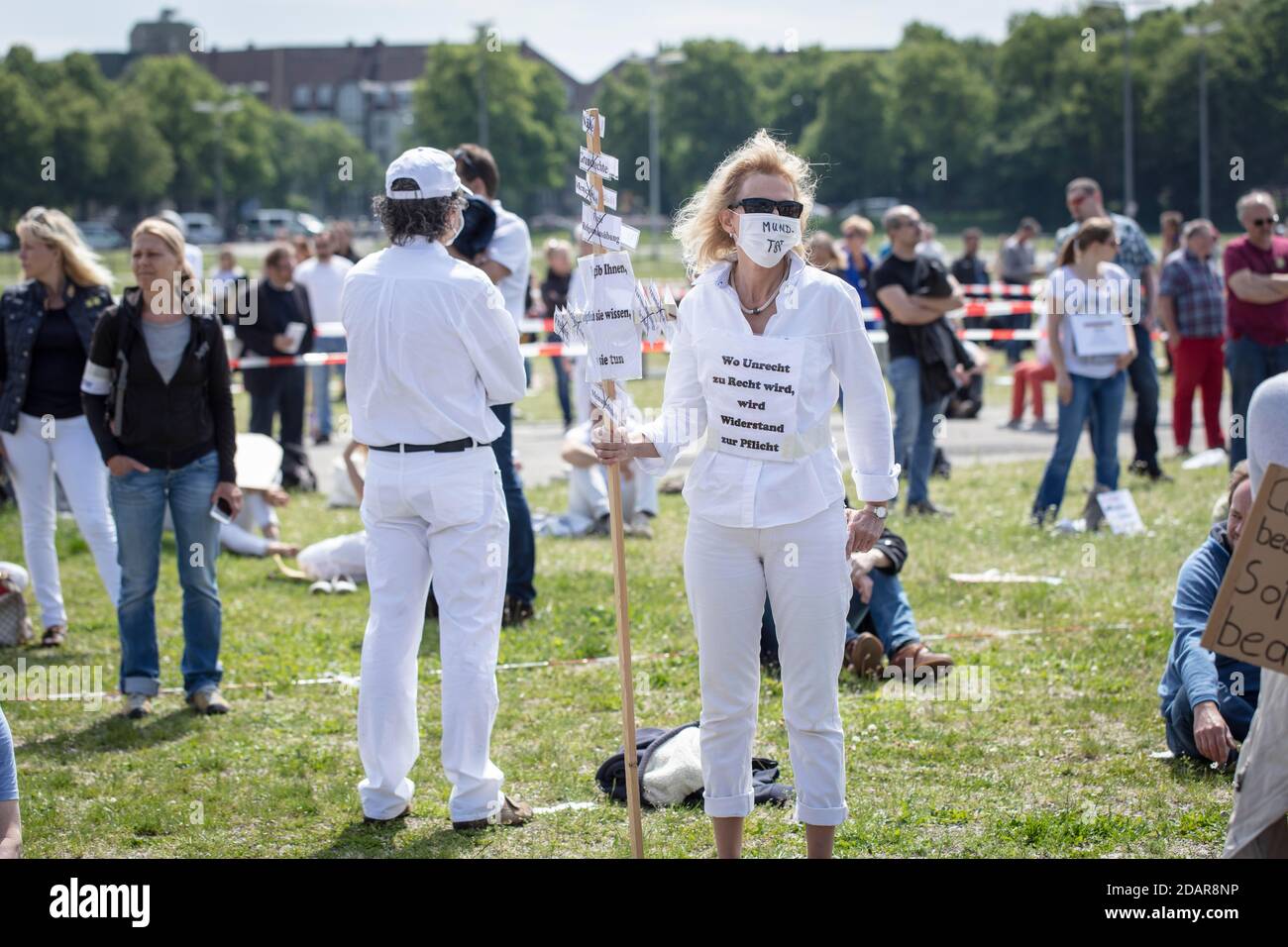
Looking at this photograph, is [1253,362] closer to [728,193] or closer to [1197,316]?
[1197,316]

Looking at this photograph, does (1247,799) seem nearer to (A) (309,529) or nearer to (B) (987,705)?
(B) (987,705)

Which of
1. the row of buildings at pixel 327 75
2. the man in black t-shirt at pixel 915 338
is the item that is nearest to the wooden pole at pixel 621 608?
the man in black t-shirt at pixel 915 338

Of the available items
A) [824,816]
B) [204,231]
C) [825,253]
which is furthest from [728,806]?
[204,231]

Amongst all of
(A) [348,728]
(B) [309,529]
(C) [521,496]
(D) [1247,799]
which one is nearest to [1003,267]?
(B) [309,529]

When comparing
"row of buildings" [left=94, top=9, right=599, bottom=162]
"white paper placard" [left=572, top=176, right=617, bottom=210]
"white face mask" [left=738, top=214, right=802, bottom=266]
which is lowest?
"white face mask" [left=738, top=214, right=802, bottom=266]

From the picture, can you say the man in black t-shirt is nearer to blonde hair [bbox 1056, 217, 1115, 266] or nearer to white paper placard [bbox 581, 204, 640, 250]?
blonde hair [bbox 1056, 217, 1115, 266]

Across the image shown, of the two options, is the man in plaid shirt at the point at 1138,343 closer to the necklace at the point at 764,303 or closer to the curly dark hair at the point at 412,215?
the curly dark hair at the point at 412,215

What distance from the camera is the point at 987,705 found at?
21.0ft

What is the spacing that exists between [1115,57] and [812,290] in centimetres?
7797

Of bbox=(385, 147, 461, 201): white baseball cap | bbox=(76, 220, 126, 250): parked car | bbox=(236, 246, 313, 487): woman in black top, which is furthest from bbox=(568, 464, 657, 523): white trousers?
bbox=(76, 220, 126, 250): parked car

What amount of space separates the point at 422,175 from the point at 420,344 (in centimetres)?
56

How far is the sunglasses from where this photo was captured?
422 cm

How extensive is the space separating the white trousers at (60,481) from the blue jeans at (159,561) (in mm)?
1059

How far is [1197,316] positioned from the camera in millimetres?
12781
